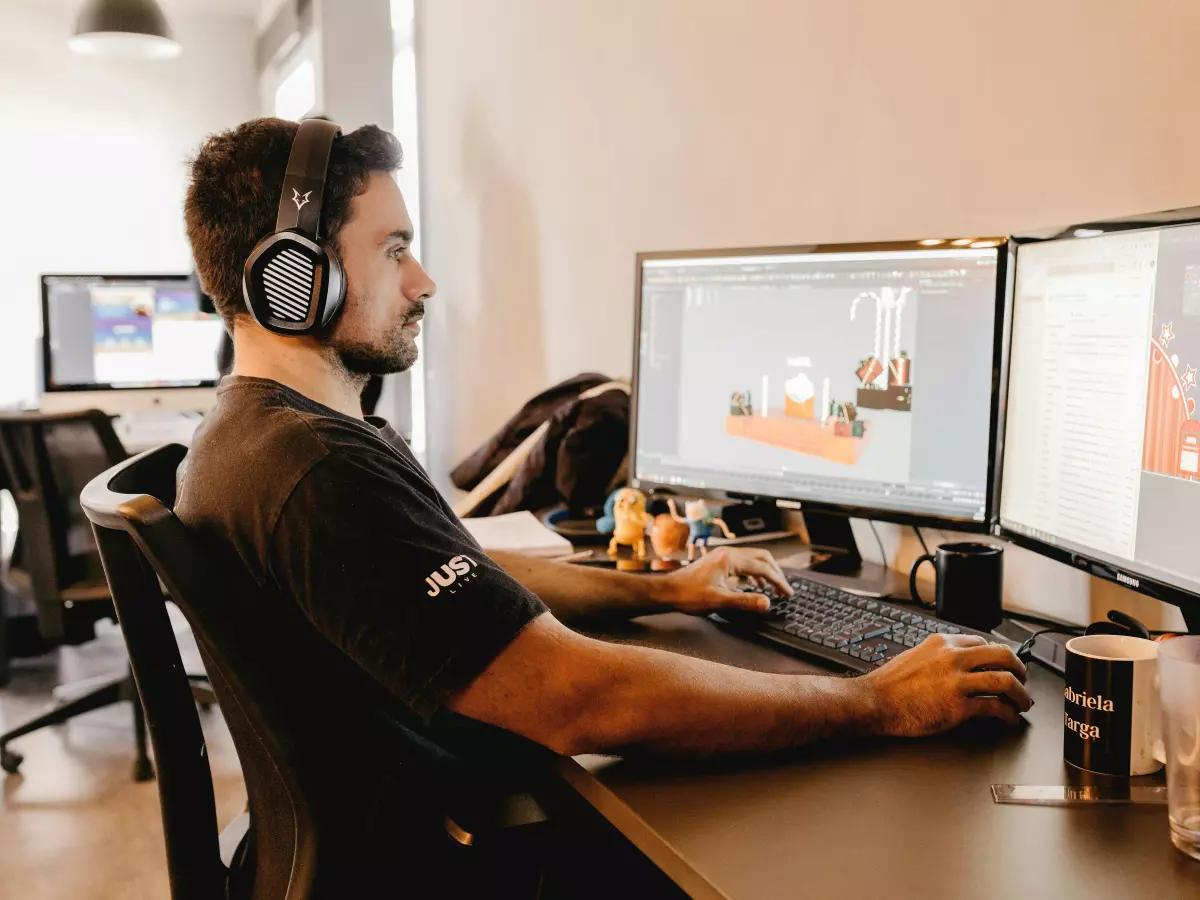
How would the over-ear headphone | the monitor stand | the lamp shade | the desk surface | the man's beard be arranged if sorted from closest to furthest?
the desk surface → the over-ear headphone → the man's beard → the monitor stand → the lamp shade

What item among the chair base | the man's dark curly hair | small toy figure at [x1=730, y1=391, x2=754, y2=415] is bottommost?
the chair base

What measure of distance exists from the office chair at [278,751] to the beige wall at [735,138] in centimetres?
84

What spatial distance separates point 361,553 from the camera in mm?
875

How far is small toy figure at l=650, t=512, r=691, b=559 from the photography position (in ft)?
5.58

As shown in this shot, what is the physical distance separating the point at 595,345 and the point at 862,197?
0.97 meters

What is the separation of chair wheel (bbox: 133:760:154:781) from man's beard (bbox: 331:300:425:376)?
183cm

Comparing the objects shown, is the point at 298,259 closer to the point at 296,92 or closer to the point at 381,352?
the point at 381,352

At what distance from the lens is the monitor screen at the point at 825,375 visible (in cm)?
135

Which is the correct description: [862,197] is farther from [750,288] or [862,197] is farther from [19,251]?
[19,251]

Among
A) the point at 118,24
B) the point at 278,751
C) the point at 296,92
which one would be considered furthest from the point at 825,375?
the point at 296,92

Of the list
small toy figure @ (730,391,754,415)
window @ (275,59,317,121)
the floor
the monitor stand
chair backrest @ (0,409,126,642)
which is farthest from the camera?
window @ (275,59,317,121)

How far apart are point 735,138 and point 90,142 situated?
489 centimetres

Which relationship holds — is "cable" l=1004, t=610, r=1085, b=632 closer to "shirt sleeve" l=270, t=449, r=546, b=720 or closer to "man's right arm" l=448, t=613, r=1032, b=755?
"man's right arm" l=448, t=613, r=1032, b=755

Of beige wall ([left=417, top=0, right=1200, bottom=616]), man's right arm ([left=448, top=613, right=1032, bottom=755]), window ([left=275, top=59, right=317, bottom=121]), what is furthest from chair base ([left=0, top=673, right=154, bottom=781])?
window ([left=275, top=59, right=317, bottom=121])
